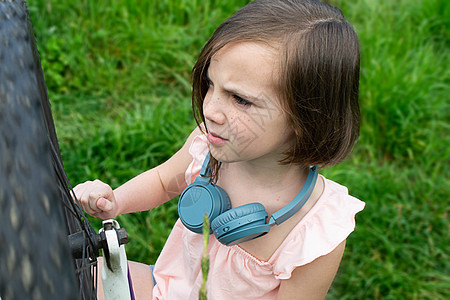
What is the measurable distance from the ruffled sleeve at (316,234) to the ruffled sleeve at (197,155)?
333 mm

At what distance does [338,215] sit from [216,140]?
1.20ft

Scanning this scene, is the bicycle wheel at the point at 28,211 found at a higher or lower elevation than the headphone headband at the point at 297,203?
higher

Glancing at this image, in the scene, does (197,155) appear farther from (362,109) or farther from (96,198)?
(362,109)

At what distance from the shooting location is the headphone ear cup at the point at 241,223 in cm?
113

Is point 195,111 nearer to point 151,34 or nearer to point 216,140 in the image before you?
point 216,140

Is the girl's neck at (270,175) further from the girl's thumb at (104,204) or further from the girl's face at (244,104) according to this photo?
the girl's thumb at (104,204)

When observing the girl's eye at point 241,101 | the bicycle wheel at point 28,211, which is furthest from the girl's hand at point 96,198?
the bicycle wheel at point 28,211

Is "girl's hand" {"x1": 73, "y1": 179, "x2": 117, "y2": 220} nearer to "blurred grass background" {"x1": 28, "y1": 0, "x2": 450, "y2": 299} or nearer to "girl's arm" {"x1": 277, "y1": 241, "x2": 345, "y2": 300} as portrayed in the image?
"girl's arm" {"x1": 277, "y1": 241, "x2": 345, "y2": 300}

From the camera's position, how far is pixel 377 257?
2152mm

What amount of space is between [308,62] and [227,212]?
0.37 m

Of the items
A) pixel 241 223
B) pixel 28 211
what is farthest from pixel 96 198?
pixel 28 211

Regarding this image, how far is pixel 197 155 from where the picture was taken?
143cm

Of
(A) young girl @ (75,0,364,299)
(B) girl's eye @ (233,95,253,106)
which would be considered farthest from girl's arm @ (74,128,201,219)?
(B) girl's eye @ (233,95,253,106)

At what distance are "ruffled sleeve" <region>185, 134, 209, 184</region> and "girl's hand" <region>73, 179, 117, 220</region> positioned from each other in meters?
0.25
